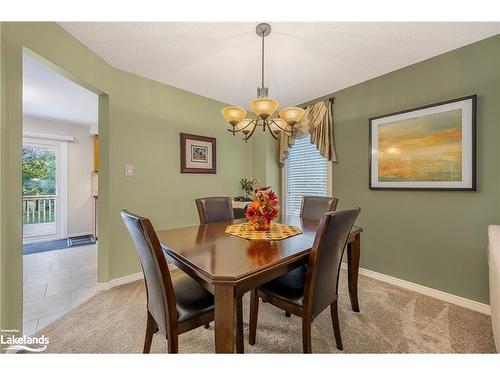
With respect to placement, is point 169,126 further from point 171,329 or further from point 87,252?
point 87,252

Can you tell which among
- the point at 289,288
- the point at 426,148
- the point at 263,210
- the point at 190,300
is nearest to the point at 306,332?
the point at 289,288

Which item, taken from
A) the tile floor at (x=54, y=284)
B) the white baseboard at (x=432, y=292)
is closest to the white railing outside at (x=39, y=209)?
the tile floor at (x=54, y=284)

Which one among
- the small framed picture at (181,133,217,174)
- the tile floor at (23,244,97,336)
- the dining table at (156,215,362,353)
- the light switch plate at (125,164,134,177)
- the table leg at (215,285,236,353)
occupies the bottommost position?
the tile floor at (23,244,97,336)

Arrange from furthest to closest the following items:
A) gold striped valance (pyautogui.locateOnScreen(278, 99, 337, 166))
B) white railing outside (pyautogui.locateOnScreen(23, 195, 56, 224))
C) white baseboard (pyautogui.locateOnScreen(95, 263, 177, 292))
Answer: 1. white railing outside (pyautogui.locateOnScreen(23, 195, 56, 224))
2. gold striped valance (pyautogui.locateOnScreen(278, 99, 337, 166))
3. white baseboard (pyautogui.locateOnScreen(95, 263, 177, 292))

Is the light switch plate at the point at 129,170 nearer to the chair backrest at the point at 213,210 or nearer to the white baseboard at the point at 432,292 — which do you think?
the chair backrest at the point at 213,210

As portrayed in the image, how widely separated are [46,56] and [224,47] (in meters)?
1.40

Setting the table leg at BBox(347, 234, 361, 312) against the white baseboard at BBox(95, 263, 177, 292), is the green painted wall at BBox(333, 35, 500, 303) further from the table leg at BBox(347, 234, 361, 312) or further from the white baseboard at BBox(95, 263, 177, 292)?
the white baseboard at BBox(95, 263, 177, 292)

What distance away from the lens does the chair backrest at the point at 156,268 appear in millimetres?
947

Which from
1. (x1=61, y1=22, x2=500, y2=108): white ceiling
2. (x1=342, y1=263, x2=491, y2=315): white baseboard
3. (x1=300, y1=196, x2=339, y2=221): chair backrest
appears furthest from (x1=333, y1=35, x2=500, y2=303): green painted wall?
(x1=300, y1=196, x2=339, y2=221): chair backrest

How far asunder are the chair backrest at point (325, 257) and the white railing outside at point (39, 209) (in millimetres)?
5505

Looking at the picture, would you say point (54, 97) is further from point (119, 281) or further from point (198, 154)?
point (119, 281)

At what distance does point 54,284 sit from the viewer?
2.40 meters

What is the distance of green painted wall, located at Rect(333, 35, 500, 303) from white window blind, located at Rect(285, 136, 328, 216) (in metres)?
0.36

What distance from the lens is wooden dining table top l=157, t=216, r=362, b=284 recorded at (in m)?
0.93
